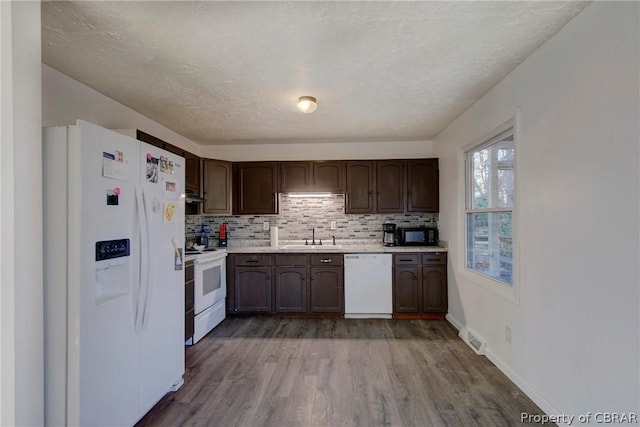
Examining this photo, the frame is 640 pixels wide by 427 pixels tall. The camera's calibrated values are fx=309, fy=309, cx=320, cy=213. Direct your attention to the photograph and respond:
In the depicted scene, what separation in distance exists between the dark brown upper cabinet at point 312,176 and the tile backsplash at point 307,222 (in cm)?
26

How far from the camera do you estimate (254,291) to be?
4.02 metres

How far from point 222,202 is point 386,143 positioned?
248 cm

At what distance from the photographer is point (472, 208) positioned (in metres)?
3.33

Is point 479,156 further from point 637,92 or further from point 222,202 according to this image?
point 222,202

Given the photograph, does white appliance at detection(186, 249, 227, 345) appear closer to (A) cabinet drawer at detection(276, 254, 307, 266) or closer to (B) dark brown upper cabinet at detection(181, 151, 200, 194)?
(A) cabinet drawer at detection(276, 254, 307, 266)

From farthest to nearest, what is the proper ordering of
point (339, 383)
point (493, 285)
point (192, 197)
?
point (192, 197)
point (493, 285)
point (339, 383)

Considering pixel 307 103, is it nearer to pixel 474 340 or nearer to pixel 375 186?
pixel 375 186

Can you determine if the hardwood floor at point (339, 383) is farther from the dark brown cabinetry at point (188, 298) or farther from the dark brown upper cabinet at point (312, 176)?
the dark brown upper cabinet at point (312, 176)

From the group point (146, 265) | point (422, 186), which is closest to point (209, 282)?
point (146, 265)

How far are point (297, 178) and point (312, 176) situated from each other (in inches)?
8.4

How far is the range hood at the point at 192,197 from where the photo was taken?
3.41 meters

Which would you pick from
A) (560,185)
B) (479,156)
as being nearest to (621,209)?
(560,185)

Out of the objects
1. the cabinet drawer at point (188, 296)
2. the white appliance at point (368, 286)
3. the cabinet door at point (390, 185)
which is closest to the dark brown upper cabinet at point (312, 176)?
the cabinet door at point (390, 185)

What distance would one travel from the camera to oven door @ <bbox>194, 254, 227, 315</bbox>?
3.30m
